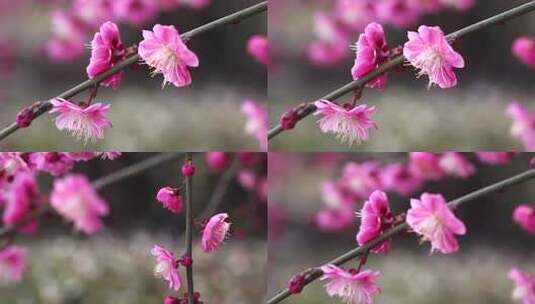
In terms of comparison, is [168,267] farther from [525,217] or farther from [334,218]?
[525,217]

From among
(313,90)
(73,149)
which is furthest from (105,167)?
(313,90)

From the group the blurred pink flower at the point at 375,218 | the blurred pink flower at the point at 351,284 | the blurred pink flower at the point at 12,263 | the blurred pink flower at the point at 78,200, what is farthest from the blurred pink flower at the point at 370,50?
the blurred pink flower at the point at 12,263

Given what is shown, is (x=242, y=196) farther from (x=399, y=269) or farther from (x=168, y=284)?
(x=399, y=269)

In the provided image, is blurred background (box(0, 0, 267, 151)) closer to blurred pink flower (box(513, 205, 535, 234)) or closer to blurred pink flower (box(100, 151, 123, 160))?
blurred pink flower (box(100, 151, 123, 160))

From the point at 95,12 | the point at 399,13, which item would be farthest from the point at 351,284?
the point at 95,12

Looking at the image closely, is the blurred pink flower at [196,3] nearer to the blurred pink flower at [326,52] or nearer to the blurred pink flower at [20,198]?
the blurred pink flower at [326,52]

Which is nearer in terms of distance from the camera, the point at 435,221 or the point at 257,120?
the point at 435,221
